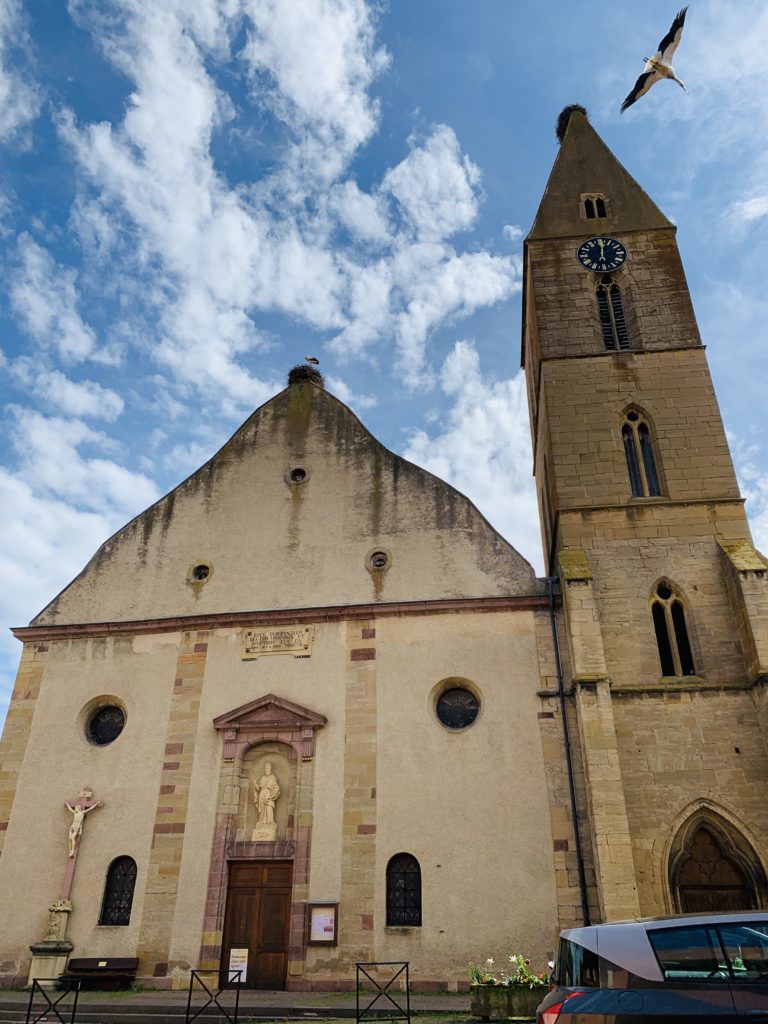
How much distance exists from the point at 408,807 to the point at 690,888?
4.85 meters

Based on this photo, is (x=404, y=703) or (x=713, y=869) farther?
(x=404, y=703)

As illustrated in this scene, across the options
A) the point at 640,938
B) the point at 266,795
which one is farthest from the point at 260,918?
the point at 640,938

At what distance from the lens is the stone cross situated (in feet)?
48.3

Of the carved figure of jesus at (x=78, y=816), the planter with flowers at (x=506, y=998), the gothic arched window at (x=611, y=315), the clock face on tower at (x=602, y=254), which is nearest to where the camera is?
the planter with flowers at (x=506, y=998)

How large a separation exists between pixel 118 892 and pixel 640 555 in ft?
38.7

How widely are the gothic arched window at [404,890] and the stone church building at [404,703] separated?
51mm

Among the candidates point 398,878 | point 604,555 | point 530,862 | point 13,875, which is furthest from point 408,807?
point 13,875

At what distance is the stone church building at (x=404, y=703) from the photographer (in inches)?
Answer: 527

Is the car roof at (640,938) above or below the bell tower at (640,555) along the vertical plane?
below

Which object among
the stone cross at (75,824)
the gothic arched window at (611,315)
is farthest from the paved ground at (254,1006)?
the gothic arched window at (611,315)

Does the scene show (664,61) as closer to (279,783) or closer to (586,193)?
(586,193)

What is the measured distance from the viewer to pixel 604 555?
51.5ft

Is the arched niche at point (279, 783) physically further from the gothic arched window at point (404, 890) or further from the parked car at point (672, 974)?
the parked car at point (672, 974)

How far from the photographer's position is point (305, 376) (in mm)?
21219
